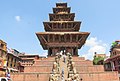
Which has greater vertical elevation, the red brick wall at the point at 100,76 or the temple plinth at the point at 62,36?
the temple plinth at the point at 62,36

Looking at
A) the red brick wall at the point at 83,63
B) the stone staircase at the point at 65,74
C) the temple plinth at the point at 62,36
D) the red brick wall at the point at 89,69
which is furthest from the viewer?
the temple plinth at the point at 62,36

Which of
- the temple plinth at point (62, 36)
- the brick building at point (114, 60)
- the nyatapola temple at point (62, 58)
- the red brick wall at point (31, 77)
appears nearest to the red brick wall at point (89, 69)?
the nyatapola temple at point (62, 58)

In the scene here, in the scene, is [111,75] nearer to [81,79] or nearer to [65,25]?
[81,79]

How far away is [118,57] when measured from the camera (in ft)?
174

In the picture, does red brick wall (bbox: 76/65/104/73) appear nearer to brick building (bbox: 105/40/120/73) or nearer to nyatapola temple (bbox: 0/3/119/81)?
nyatapola temple (bbox: 0/3/119/81)

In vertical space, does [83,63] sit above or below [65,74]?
above

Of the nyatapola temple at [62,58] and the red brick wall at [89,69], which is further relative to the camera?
the red brick wall at [89,69]

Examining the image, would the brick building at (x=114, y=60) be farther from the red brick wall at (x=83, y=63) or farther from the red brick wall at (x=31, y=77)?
the red brick wall at (x=31, y=77)

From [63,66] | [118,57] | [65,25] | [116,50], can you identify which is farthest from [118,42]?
[63,66]

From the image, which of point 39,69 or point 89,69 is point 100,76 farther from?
point 39,69

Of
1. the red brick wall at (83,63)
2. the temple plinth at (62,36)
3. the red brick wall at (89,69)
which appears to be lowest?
the red brick wall at (89,69)

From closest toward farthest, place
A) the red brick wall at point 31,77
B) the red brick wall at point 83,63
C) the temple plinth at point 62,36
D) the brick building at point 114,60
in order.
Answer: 1. the red brick wall at point 31,77
2. the red brick wall at point 83,63
3. the temple plinth at point 62,36
4. the brick building at point 114,60

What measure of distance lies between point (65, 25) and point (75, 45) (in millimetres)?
5107

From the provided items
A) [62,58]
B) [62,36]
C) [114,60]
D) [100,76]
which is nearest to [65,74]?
[62,58]
